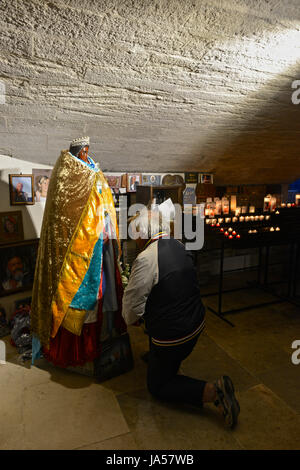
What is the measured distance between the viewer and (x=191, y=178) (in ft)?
13.7

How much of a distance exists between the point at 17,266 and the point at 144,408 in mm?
2001

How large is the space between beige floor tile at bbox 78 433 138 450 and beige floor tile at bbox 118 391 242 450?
4 cm

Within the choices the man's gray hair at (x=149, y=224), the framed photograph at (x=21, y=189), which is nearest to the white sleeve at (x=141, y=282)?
the man's gray hair at (x=149, y=224)

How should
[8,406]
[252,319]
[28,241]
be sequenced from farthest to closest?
[252,319]
[28,241]
[8,406]

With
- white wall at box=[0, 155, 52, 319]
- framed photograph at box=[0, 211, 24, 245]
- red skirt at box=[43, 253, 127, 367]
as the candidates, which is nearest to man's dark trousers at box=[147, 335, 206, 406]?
red skirt at box=[43, 253, 127, 367]

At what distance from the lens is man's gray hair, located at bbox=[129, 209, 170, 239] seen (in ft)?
6.77

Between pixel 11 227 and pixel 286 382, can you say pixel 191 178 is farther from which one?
Result: pixel 286 382

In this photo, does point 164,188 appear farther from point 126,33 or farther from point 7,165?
point 126,33

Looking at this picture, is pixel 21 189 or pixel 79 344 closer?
pixel 79 344

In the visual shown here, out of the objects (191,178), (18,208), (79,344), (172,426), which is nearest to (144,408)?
(172,426)

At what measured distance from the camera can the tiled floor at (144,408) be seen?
6.20 ft
